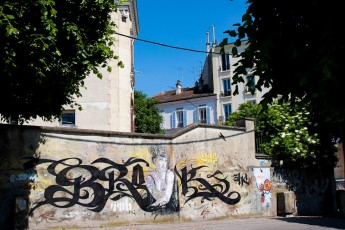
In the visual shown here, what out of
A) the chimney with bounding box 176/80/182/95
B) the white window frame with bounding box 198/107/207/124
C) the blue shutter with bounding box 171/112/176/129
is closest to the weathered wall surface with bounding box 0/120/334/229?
the white window frame with bounding box 198/107/207/124

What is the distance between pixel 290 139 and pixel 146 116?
74.6 ft

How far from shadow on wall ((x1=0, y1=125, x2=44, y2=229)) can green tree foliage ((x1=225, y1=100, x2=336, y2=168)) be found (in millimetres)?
10726

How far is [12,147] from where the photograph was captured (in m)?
11.0

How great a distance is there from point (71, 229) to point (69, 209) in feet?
1.88

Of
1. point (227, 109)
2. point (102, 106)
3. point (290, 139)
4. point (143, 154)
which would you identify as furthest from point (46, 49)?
point (227, 109)

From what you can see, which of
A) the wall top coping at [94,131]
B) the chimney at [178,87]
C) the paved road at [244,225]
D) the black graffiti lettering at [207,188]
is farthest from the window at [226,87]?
the paved road at [244,225]

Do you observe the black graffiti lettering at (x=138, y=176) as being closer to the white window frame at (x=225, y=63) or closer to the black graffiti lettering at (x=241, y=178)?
the black graffiti lettering at (x=241, y=178)

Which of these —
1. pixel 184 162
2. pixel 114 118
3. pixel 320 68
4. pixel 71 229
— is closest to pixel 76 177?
pixel 71 229

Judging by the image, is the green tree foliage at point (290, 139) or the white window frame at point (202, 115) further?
the white window frame at point (202, 115)

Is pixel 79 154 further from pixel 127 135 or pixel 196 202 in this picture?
pixel 196 202

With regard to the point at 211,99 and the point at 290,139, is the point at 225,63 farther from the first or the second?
the point at 290,139

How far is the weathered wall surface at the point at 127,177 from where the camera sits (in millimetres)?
11133

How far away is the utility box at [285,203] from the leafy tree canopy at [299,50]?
1286 cm

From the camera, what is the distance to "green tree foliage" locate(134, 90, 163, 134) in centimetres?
3978
